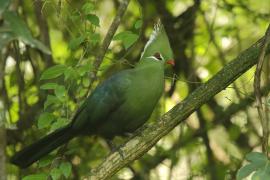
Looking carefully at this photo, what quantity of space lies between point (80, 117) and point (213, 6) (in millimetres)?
2372

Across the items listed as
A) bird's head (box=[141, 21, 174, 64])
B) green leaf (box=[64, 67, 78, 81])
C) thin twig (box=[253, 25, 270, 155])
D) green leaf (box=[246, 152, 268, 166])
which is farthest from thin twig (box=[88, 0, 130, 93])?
green leaf (box=[246, 152, 268, 166])

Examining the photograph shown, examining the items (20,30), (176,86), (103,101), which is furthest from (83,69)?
(176,86)

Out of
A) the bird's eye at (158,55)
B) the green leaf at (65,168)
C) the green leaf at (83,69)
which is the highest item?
the green leaf at (83,69)

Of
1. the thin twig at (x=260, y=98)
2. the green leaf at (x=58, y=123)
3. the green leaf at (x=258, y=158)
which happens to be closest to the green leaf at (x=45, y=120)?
the green leaf at (x=58, y=123)

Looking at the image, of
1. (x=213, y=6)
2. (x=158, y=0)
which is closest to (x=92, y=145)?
(x=158, y=0)

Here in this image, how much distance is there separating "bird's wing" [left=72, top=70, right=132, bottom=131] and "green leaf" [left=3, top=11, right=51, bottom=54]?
1891 mm

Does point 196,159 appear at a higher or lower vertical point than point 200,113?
lower

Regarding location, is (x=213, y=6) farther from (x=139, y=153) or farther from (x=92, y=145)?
(x=139, y=153)

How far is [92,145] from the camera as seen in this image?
4637mm

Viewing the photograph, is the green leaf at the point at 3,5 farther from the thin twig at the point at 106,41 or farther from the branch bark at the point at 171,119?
the thin twig at the point at 106,41

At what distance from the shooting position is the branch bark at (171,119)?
263cm

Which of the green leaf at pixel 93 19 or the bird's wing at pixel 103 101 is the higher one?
the green leaf at pixel 93 19

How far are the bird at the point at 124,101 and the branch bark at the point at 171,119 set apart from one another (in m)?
0.44

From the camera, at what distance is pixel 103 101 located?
10.5 ft
